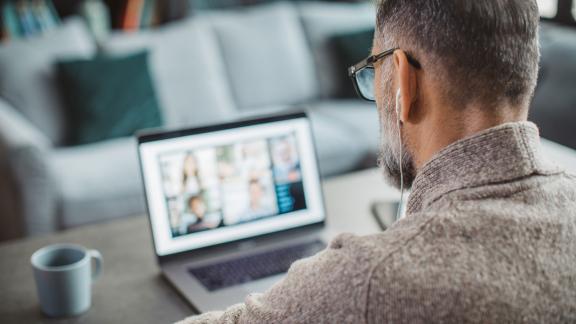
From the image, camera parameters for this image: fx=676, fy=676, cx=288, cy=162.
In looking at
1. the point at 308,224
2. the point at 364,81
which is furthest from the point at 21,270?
the point at 364,81

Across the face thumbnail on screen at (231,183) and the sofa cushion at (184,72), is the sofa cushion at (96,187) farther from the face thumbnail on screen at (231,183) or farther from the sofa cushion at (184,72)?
the face thumbnail on screen at (231,183)

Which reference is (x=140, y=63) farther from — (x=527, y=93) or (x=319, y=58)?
(x=527, y=93)

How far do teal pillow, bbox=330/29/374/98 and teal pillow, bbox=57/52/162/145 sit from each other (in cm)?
99

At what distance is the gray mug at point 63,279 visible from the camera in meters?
1.14

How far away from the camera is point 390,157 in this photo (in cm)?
102

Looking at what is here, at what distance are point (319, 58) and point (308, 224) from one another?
2039mm

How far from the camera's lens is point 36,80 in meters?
2.78

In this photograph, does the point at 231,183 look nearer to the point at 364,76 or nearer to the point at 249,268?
the point at 249,268

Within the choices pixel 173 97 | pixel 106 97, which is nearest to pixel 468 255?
pixel 106 97

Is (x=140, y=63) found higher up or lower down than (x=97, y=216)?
higher up

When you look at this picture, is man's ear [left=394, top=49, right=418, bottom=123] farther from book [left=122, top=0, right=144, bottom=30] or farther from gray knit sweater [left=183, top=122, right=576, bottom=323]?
book [left=122, top=0, right=144, bottom=30]

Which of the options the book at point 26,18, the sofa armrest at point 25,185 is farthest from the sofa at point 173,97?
the book at point 26,18

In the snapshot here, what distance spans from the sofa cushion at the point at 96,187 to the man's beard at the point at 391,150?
163 centimetres

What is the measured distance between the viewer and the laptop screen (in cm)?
136
